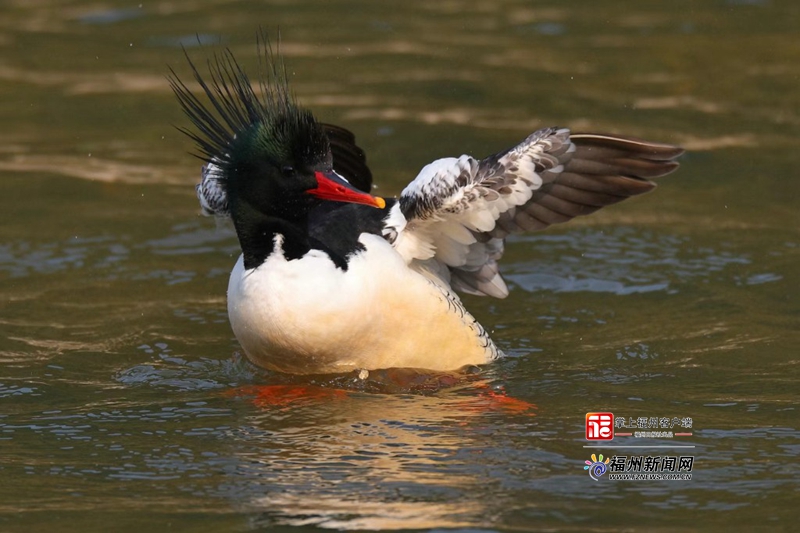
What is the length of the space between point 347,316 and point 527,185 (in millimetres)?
1303

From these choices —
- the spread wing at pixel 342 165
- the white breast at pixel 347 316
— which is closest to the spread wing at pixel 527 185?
the white breast at pixel 347 316

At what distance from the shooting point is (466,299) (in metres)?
9.77

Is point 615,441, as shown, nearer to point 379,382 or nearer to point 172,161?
point 379,382

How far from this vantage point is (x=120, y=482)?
6.25 m

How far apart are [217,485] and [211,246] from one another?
4695mm

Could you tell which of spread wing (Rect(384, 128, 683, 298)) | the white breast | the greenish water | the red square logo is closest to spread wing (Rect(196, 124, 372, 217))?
the greenish water

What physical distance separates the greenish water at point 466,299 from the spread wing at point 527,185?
99 cm

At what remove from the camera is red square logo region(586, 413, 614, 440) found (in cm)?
671

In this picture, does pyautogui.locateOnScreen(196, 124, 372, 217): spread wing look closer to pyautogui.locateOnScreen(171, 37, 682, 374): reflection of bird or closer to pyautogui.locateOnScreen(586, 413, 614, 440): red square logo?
pyautogui.locateOnScreen(171, 37, 682, 374): reflection of bird

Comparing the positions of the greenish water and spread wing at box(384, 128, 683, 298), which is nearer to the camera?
the greenish water

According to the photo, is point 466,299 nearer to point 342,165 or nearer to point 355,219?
point 342,165

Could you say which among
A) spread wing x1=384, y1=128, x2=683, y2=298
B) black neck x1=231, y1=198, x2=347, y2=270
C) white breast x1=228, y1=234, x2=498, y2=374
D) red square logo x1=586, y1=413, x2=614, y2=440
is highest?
spread wing x1=384, y1=128, x2=683, y2=298

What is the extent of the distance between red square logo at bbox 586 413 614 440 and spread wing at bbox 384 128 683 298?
1300 mm

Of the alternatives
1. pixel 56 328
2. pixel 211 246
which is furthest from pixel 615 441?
pixel 211 246
